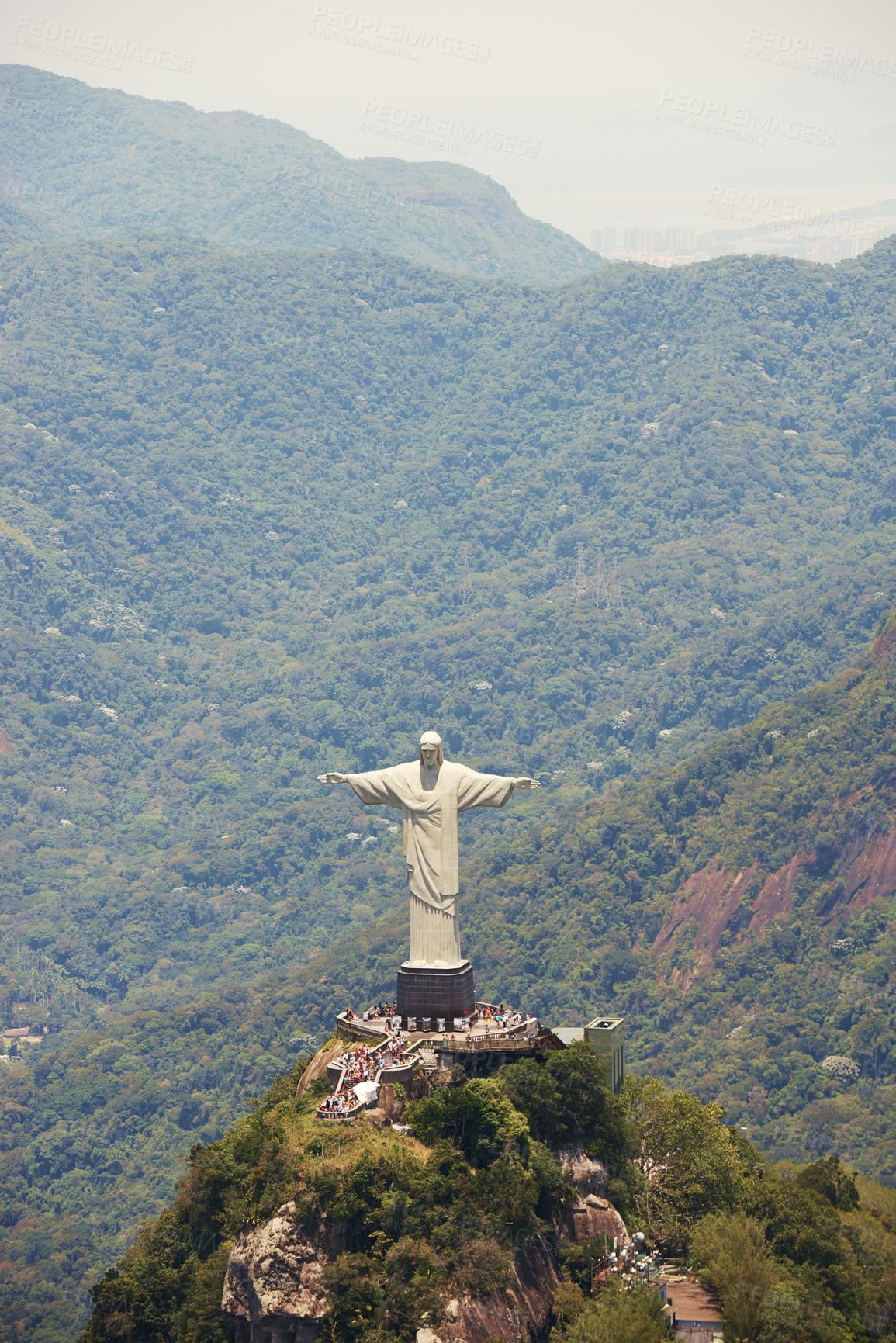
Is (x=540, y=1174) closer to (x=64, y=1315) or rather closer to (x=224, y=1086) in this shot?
(x=64, y=1315)

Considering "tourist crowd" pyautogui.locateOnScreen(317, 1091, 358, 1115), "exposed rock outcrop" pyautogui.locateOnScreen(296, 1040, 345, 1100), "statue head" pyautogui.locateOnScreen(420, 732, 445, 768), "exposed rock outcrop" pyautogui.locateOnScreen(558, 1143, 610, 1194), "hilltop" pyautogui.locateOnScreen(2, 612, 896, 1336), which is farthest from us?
"hilltop" pyautogui.locateOnScreen(2, 612, 896, 1336)

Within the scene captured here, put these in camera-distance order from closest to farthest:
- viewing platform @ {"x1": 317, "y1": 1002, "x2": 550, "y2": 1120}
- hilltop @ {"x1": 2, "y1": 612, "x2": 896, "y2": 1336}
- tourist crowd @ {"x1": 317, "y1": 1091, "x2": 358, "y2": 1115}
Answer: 1. tourist crowd @ {"x1": 317, "y1": 1091, "x2": 358, "y2": 1115}
2. viewing platform @ {"x1": 317, "y1": 1002, "x2": 550, "y2": 1120}
3. hilltop @ {"x1": 2, "y1": 612, "x2": 896, "y2": 1336}

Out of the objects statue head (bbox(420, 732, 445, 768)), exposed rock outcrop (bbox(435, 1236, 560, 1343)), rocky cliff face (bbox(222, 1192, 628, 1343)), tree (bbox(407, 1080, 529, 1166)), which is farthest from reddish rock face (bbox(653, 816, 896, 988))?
rocky cliff face (bbox(222, 1192, 628, 1343))

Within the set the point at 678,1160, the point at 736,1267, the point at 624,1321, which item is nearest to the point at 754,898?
the point at 678,1160

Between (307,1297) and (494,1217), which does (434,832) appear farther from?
(307,1297)

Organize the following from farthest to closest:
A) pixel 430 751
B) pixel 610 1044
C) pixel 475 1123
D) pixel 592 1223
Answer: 1. pixel 610 1044
2. pixel 430 751
3. pixel 592 1223
4. pixel 475 1123

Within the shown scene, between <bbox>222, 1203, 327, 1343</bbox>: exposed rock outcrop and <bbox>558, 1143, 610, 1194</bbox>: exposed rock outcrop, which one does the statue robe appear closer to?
<bbox>558, 1143, 610, 1194</bbox>: exposed rock outcrop
